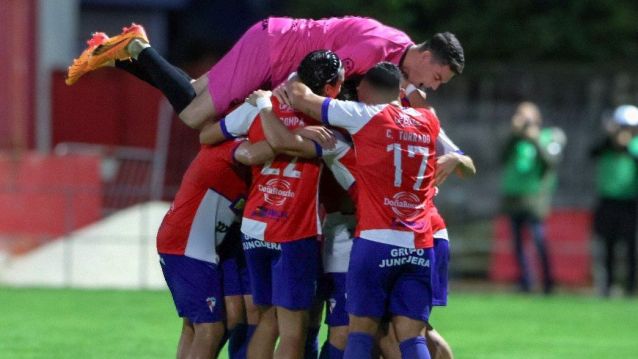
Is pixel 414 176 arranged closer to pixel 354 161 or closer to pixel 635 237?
pixel 354 161

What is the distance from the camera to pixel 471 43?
24328 mm

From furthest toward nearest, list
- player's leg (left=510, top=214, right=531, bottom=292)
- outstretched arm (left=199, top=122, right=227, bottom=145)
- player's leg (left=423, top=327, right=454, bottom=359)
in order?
player's leg (left=510, top=214, right=531, bottom=292) < player's leg (left=423, top=327, right=454, bottom=359) < outstretched arm (left=199, top=122, right=227, bottom=145)

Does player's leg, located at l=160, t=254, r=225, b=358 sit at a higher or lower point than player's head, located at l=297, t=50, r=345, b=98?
lower

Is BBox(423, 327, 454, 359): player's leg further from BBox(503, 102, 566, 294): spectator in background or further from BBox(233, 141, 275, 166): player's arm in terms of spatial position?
BBox(503, 102, 566, 294): spectator in background

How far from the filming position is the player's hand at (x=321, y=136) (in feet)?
30.0

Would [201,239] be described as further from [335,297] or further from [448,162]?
[448,162]

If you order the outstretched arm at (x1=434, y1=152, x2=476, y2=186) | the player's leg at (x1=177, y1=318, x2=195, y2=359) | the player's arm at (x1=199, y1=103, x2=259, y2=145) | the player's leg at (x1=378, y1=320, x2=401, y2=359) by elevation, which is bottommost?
the player's leg at (x1=177, y1=318, x2=195, y2=359)

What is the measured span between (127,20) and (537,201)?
9.89 meters

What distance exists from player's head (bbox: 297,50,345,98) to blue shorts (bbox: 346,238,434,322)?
92 cm

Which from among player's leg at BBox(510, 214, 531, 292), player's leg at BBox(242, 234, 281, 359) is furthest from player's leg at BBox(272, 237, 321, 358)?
player's leg at BBox(510, 214, 531, 292)

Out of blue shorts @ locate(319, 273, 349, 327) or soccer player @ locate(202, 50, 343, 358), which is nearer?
soccer player @ locate(202, 50, 343, 358)

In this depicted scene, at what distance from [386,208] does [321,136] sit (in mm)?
572

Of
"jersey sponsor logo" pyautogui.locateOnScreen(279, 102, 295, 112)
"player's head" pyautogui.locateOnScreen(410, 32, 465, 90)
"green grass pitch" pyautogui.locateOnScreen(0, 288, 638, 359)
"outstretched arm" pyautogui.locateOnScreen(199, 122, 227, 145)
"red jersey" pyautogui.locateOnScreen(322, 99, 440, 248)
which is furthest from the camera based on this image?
"green grass pitch" pyautogui.locateOnScreen(0, 288, 638, 359)

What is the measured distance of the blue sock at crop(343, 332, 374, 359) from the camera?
9.00m
